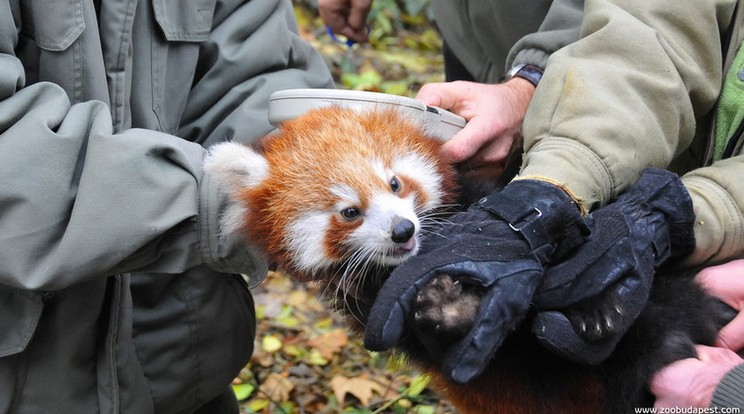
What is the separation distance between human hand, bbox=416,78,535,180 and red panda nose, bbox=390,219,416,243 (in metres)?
0.57

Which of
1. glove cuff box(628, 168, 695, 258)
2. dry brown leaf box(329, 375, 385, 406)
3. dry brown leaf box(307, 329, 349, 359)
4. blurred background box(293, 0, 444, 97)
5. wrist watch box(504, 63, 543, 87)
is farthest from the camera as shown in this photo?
blurred background box(293, 0, 444, 97)

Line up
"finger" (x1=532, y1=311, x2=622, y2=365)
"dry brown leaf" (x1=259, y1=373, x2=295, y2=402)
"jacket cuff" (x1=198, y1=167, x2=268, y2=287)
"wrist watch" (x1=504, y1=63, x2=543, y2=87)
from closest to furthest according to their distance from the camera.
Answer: "finger" (x1=532, y1=311, x2=622, y2=365) → "jacket cuff" (x1=198, y1=167, x2=268, y2=287) → "wrist watch" (x1=504, y1=63, x2=543, y2=87) → "dry brown leaf" (x1=259, y1=373, x2=295, y2=402)

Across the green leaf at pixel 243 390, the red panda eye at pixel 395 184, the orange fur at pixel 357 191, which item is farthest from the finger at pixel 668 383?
the green leaf at pixel 243 390

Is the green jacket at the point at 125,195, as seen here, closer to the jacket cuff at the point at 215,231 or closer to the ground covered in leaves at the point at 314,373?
the jacket cuff at the point at 215,231

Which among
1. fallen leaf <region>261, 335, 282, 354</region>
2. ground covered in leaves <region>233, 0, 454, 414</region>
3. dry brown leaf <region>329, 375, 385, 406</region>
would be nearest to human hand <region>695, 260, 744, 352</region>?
ground covered in leaves <region>233, 0, 454, 414</region>

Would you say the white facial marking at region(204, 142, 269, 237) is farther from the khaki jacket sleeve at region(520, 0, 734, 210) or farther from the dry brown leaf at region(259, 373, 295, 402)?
the dry brown leaf at region(259, 373, 295, 402)

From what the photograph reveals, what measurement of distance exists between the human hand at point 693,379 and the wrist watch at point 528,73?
1.27 meters

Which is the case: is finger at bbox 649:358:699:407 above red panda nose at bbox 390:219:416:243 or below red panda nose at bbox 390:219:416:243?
below

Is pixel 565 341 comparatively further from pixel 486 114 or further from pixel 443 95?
pixel 443 95

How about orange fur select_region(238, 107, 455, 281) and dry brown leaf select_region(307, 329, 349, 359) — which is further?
dry brown leaf select_region(307, 329, 349, 359)

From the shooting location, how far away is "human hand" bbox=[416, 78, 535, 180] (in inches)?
107

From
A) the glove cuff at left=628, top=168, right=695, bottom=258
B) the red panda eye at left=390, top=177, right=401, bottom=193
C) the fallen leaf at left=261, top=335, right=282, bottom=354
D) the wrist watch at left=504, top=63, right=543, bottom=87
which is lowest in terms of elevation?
the fallen leaf at left=261, top=335, right=282, bottom=354

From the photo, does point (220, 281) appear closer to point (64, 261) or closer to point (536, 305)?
point (64, 261)

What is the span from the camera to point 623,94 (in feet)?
7.61
